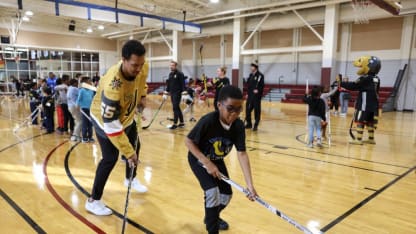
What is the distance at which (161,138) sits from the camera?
6.70 m

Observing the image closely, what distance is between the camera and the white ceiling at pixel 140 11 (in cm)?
984

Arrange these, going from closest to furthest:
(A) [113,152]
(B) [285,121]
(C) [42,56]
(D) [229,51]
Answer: (A) [113,152] → (B) [285,121] → (D) [229,51] → (C) [42,56]

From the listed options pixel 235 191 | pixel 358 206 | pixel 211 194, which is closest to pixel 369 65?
pixel 358 206

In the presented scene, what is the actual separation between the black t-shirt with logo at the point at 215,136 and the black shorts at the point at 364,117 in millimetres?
5023

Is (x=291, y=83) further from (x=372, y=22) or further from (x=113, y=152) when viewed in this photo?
(x=113, y=152)

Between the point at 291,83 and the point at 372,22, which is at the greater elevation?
the point at 372,22

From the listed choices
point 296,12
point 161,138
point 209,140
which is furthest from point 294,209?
point 296,12

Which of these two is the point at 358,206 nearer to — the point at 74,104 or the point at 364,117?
the point at 364,117

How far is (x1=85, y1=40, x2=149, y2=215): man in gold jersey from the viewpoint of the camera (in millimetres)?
2285

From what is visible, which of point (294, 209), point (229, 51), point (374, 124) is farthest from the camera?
point (229, 51)

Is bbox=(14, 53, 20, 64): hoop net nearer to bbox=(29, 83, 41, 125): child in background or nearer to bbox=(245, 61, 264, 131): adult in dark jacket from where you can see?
bbox=(29, 83, 41, 125): child in background

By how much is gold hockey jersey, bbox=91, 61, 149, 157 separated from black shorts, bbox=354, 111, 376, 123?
17.2ft

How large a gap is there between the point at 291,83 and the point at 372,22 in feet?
16.8

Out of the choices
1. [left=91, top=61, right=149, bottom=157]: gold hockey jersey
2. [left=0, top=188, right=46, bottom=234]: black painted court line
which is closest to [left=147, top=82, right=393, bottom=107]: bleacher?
[left=91, top=61, right=149, bottom=157]: gold hockey jersey
